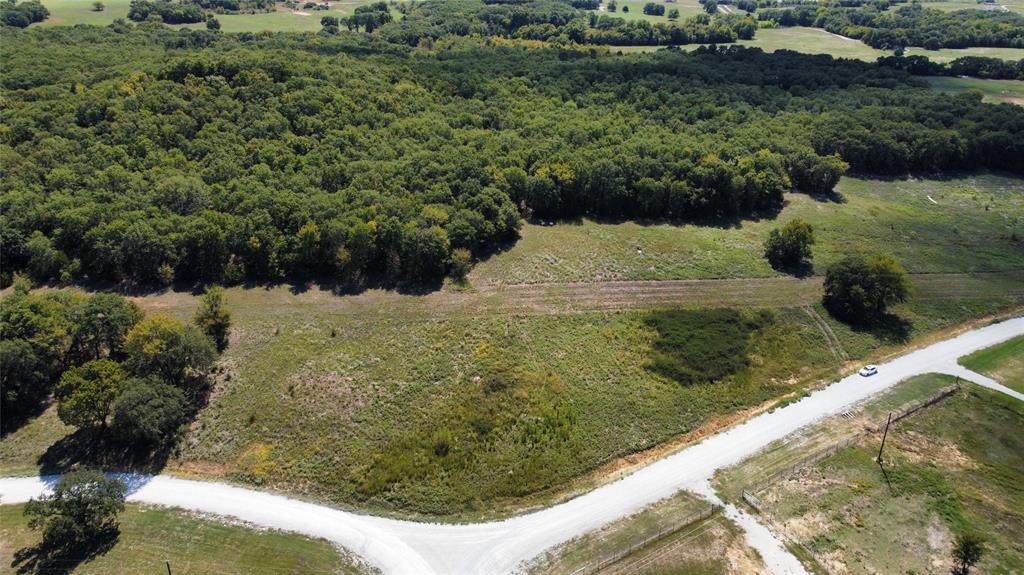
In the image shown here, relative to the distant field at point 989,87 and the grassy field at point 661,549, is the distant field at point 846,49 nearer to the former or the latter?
the distant field at point 989,87

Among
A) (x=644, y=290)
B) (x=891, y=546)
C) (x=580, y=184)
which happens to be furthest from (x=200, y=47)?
(x=891, y=546)

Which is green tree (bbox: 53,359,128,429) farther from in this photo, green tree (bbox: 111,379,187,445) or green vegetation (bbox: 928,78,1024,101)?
green vegetation (bbox: 928,78,1024,101)

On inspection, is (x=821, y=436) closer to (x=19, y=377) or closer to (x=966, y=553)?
(x=966, y=553)

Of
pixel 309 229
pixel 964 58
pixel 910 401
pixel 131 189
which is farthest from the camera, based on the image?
pixel 964 58

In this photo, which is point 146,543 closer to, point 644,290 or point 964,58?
point 644,290

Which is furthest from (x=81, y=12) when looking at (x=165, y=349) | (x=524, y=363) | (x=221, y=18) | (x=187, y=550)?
(x=187, y=550)

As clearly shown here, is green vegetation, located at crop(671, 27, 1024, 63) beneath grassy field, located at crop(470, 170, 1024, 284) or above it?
above

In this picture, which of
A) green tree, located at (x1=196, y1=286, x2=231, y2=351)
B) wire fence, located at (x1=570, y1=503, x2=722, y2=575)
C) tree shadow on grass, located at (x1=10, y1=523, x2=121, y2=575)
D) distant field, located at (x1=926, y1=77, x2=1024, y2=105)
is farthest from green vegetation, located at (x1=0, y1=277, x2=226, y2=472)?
distant field, located at (x1=926, y1=77, x2=1024, y2=105)
